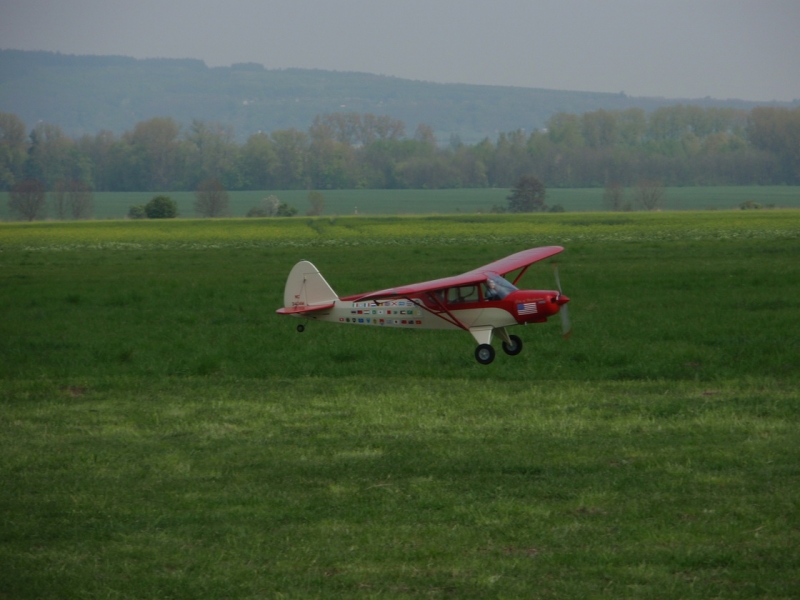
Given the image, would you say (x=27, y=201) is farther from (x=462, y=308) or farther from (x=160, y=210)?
(x=462, y=308)

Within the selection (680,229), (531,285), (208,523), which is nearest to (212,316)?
(531,285)

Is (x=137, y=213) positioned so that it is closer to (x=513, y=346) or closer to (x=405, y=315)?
(x=405, y=315)

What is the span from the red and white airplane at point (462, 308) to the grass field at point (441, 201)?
115 meters

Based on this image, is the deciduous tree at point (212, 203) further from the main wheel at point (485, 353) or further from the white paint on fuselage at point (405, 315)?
the main wheel at point (485, 353)

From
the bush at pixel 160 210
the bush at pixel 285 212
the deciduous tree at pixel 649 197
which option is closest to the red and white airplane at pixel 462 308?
the bush at pixel 160 210

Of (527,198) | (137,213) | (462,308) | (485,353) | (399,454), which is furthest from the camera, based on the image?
(527,198)

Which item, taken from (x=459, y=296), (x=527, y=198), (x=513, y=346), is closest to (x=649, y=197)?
(x=527, y=198)

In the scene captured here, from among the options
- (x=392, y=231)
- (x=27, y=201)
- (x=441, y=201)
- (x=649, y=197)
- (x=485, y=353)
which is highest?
(x=649, y=197)

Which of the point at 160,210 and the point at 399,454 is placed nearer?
the point at 399,454

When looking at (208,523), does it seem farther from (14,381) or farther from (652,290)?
(652,290)

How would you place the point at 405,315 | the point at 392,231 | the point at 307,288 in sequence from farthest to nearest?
1. the point at 392,231
2. the point at 307,288
3. the point at 405,315

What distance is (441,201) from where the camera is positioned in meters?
169

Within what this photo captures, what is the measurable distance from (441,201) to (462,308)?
503 ft

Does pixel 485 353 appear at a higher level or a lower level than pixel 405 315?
lower
